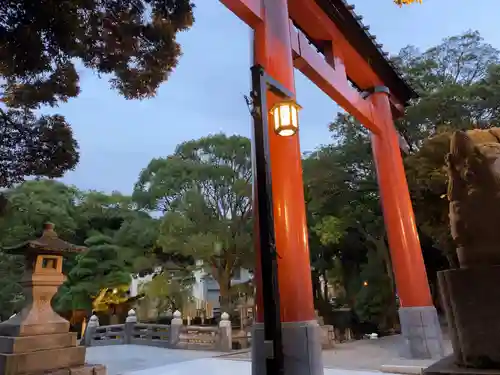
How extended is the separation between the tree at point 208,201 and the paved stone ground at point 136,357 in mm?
3825

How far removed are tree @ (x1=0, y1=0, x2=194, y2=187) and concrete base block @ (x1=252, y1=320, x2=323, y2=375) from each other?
4.54 meters

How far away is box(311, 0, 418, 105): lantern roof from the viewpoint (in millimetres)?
7371

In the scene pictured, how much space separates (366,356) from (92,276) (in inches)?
490

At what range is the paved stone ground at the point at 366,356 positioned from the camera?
23.1 feet

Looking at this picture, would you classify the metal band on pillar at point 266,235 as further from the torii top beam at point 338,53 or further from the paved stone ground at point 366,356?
the paved stone ground at point 366,356

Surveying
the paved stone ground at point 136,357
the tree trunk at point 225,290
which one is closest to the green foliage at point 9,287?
the paved stone ground at point 136,357

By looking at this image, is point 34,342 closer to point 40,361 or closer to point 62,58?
point 40,361

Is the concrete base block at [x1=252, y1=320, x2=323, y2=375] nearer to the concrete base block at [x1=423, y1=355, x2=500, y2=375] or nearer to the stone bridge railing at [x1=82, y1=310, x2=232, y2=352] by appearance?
the concrete base block at [x1=423, y1=355, x2=500, y2=375]

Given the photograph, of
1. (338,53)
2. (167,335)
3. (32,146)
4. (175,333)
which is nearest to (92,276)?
(167,335)

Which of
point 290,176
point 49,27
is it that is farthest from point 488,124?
point 49,27

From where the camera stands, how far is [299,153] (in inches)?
184

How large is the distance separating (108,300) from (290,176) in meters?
16.6

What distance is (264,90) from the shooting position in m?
2.79

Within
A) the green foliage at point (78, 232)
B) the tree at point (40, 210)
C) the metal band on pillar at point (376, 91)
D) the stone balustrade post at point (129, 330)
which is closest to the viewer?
the metal band on pillar at point (376, 91)
